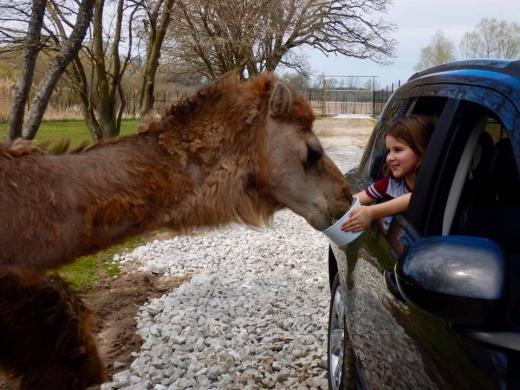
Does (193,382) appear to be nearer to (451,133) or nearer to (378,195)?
(378,195)

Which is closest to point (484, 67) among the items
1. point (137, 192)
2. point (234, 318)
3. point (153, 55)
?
point (137, 192)

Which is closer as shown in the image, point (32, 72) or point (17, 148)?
point (17, 148)

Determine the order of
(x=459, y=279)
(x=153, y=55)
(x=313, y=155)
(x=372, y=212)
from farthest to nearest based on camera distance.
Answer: (x=153, y=55)
(x=313, y=155)
(x=372, y=212)
(x=459, y=279)

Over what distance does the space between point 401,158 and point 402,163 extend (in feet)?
0.09

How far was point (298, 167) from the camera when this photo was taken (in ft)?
10.9

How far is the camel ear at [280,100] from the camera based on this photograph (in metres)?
3.24

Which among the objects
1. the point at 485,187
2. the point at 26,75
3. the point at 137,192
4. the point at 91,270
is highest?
Answer: the point at 26,75

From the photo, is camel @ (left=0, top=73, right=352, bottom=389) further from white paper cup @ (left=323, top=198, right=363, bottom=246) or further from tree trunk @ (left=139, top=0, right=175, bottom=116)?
tree trunk @ (left=139, top=0, right=175, bottom=116)

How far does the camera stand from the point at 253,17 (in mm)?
16266

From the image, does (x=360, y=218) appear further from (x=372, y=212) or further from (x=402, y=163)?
(x=402, y=163)

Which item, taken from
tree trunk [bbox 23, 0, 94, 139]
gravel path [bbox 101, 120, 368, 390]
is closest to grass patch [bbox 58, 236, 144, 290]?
gravel path [bbox 101, 120, 368, 390]

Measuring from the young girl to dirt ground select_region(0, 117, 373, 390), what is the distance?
68.0 inches

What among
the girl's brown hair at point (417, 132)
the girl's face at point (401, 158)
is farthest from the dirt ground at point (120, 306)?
the girl's brown hair at point (417, 132)

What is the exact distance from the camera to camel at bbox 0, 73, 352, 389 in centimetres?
277
